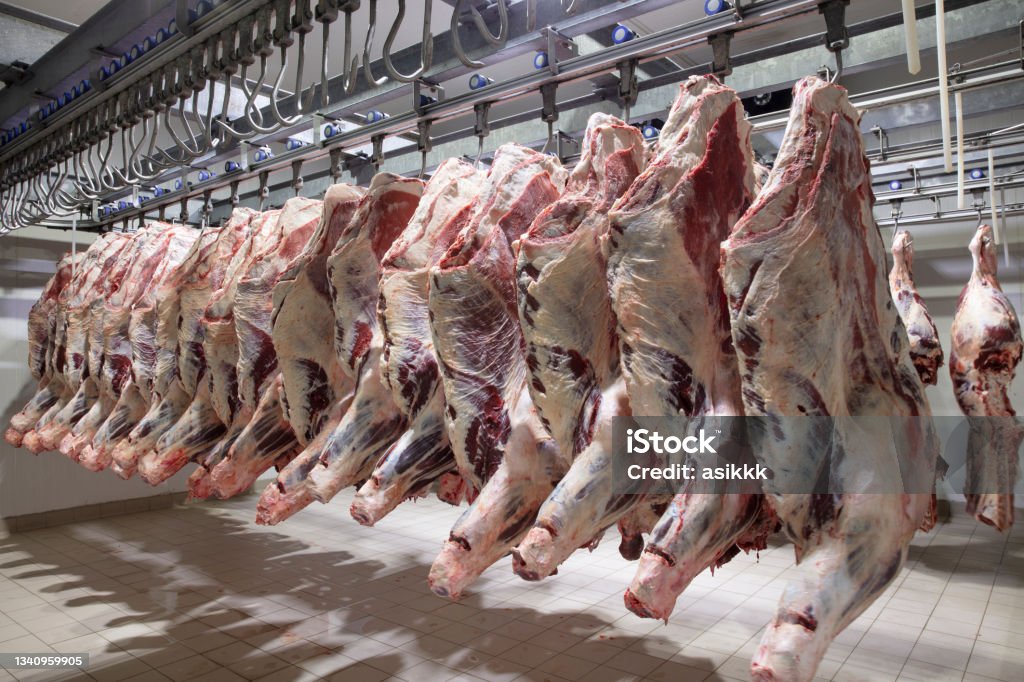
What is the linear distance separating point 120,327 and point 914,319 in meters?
4.39

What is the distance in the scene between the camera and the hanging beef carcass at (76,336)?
427 centimetres

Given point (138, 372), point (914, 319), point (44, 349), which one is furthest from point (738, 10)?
point (44, 349)

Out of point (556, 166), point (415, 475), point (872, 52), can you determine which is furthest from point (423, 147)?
point (872, 52)

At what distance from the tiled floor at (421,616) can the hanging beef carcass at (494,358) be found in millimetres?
1880

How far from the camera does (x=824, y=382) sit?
1356 mm

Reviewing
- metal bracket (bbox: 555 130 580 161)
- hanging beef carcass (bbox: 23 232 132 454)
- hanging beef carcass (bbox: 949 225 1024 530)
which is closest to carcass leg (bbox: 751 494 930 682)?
hanging beef carcass (bbox: 949 225 1024 530)

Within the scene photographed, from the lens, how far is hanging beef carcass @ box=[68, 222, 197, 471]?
386cm

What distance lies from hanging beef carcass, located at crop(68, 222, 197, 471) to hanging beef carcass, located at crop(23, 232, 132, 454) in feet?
0.82

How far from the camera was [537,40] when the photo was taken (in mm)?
2465

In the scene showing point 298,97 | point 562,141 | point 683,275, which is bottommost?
point 683,275

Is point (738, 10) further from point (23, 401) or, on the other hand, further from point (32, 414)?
point (23, 401)

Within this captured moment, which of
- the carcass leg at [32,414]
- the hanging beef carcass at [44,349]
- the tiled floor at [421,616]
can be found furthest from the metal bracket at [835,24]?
the carcass leg at [32,414]

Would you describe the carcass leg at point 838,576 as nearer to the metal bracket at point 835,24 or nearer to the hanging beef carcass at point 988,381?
the metal bracket at point 835,24

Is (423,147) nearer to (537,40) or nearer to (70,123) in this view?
(537,40)
